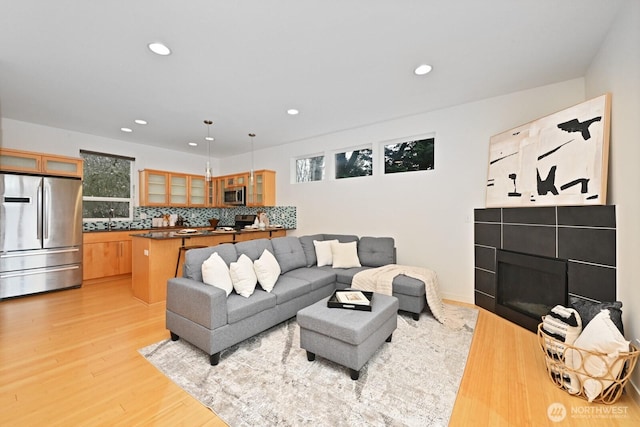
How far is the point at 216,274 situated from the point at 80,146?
4662 mm

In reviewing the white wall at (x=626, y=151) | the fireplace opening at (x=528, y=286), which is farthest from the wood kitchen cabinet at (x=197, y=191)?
the white wall at (x=626, y=151)

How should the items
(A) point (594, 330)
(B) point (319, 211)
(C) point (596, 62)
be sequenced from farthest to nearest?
(B) point (319, 211) → (C) point (596, 62) → (A) point (594, 330)

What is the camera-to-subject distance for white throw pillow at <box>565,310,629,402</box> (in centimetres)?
169

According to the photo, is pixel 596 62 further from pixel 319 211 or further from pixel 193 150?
pixel 193 150

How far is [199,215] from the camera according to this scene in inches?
273

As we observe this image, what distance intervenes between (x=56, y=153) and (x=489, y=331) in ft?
23.5

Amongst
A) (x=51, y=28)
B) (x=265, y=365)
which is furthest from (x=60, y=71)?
(x=265, y=365)

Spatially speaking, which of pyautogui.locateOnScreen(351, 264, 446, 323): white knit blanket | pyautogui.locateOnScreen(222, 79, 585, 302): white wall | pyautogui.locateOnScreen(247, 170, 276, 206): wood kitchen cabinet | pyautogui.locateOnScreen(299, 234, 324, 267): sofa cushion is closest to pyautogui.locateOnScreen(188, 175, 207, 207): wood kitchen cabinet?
pyautogui.locateOnScreen(247, 170, 276, 206): wood kitchen cabinet

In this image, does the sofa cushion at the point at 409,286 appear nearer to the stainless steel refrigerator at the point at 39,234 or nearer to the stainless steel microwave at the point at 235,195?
the stainless steel microwave at the point at 235,195

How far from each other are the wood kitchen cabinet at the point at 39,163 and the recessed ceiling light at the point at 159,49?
3359 millimetres

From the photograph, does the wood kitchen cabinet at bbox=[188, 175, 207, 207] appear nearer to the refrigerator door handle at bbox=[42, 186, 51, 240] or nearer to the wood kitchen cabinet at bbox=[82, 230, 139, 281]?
the wood kitchen cabinet at bbox=[82, 230, 139, 281]

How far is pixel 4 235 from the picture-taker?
3744 millimetres

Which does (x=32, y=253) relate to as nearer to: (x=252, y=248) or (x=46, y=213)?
(x=46, y=213)

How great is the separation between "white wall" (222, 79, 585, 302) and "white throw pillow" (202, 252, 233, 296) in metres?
2.68
